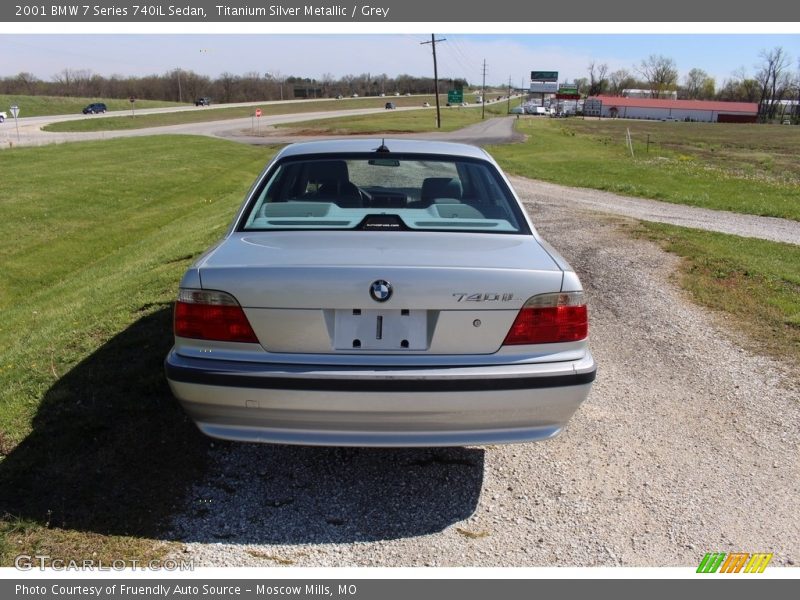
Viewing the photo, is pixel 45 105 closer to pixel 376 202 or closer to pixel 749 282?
pixel 749 282

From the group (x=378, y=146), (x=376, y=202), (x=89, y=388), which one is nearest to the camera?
(x=376, y=202)

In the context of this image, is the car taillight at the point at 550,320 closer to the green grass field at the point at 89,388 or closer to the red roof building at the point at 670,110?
the green grass field at the point at 89,388

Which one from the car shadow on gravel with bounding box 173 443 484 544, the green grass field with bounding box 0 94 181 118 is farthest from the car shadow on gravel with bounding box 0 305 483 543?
the green grass field with bounding box 0 94 181 118

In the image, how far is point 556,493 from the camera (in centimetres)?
337

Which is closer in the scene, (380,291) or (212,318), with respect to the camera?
(380,291)

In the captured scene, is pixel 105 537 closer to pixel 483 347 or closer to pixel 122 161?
pixel 483 347

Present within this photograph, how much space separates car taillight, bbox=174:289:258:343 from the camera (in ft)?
9.73

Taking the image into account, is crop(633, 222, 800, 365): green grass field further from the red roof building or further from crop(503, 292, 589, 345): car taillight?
the red roof building

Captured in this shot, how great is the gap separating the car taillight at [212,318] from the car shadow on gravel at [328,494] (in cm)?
84

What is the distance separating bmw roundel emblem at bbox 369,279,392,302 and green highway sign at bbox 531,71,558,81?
517 feet

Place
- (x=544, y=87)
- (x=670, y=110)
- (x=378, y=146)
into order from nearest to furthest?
(x=378, y=146), (x=670, y=110), (x=544, y=87)

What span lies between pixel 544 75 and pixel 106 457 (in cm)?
15955

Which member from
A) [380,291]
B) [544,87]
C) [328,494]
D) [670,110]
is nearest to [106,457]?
[328,494]

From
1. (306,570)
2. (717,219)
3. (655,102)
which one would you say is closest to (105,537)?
(306,570)
